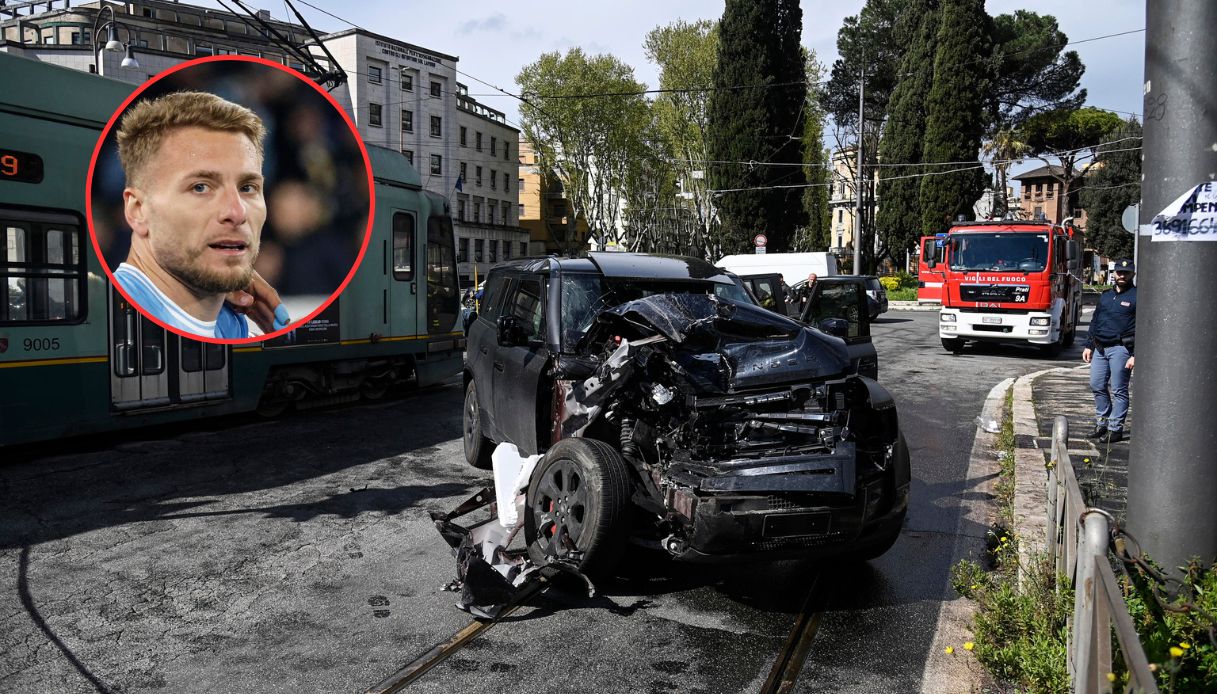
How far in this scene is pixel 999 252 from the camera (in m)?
18.9

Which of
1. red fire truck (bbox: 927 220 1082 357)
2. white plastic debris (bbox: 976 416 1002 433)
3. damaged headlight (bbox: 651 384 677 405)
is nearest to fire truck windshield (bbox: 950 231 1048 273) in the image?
red fire truck (bbox: 927 220 1082 357)

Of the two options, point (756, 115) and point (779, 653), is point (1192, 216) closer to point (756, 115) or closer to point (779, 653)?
point (779, 653)

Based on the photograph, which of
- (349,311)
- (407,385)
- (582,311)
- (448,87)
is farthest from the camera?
(448,87)

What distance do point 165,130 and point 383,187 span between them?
13.6 ft

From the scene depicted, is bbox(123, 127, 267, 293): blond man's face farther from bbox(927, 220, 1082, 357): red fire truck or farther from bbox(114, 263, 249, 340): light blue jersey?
bbox(927, 220, 1082, 357): red fire truck

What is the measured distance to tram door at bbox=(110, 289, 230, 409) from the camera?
8609mm

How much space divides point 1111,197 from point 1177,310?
7321 centimetres

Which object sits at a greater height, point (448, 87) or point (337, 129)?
point (448, 87)

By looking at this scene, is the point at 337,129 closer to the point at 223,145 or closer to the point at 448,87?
the point at 223,145

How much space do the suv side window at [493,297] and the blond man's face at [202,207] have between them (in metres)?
2.13

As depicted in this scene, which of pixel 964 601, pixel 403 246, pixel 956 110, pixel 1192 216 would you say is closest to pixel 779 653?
pixel 964 601

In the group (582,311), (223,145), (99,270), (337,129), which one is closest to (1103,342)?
(582,311)

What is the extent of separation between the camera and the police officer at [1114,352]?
28.6 ft

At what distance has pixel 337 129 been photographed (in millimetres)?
8570
